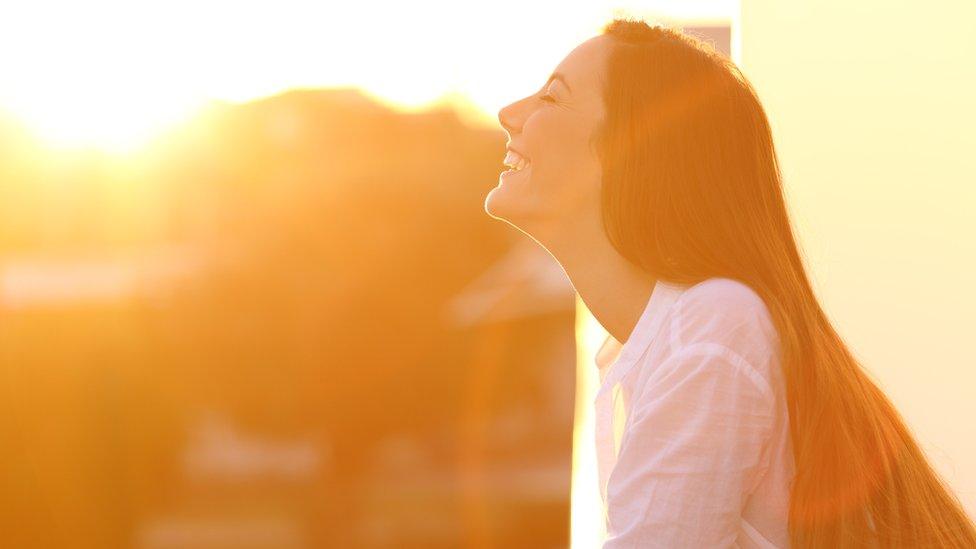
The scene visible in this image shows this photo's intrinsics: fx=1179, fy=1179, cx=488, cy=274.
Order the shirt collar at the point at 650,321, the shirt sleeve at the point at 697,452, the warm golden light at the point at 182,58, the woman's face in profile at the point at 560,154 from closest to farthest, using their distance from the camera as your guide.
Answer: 1. the shirt sleeve at the point at 697,452
2. the shirt collar at the point at 650,321
3. the woman's face in profile at the point at 560,154
4. the warm golden light at the point at 182,58

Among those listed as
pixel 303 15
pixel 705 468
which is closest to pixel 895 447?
pixel 705 468

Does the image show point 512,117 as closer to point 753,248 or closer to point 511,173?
point 511,173

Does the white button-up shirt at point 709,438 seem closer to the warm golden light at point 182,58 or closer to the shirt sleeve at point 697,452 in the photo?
the shirt sleeve at point 697,452

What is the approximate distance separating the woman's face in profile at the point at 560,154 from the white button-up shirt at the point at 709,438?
0.73 ft

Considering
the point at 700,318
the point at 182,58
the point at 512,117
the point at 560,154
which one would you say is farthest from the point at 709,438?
the point at 182,58

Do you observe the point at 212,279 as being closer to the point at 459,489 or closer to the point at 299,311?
the point at 299,311

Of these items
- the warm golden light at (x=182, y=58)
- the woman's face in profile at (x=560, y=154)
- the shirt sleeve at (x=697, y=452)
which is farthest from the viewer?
the warm golden light at (x=182, y=58)

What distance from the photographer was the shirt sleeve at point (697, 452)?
1.13 metres

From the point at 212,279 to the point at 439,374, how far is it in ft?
5.81

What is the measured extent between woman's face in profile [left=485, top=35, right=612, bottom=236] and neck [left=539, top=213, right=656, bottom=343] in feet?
0.07

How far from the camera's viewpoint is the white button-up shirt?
1.13 meters

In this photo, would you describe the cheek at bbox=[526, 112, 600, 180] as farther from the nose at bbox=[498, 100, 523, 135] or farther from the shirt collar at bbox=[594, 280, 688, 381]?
the shirt collar at bbox=[594, 280, 688, 381]

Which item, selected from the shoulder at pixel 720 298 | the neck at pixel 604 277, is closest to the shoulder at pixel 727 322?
the shoulder at pixel 720 298

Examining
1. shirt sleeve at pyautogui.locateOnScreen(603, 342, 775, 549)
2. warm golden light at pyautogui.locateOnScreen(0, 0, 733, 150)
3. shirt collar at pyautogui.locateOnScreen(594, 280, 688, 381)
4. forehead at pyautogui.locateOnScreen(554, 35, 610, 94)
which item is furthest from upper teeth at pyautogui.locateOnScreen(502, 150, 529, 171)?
warm golden light at pyautogui.locateOnScreen(0, 0, 733, 150)
